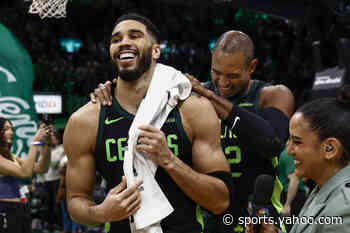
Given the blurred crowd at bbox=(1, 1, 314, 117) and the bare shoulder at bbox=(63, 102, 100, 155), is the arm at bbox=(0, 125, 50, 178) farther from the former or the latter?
the blurred crowd at bbox=(1, 1, 314, 117)

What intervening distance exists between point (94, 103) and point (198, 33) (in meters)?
16.2

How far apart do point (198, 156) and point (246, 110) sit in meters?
0.48

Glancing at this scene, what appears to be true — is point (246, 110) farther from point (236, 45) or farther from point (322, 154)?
point (322, 154)

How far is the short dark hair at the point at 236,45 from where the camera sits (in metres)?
3.22

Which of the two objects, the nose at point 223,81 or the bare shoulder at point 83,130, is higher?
the nose at point 223,81

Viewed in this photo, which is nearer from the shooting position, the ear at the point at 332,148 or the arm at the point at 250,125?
the ear at the point at 332,148

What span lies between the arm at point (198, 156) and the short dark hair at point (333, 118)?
1.83 feet

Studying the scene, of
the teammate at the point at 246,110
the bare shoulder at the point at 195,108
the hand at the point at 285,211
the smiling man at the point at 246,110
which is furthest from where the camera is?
the hand at the point at 285,211

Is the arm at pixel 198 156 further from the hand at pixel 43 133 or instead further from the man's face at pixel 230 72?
the hand at pixel 43 133

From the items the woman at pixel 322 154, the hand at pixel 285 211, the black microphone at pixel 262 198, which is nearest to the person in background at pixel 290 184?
the hand at pixel 285 211

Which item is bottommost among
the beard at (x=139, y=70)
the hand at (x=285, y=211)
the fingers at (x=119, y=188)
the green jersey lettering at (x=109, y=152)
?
the hand at (x=285, y=211)

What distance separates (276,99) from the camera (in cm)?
332

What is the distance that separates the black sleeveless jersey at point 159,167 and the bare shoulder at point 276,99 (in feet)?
2.69

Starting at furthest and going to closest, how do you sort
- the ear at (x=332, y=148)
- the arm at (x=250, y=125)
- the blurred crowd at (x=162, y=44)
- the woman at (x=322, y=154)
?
the blurred crowd at (x=162, y=44), the arm at (x=250, y=125), the ear at (x=332, y=148), the woman at (x=322, y=154)
